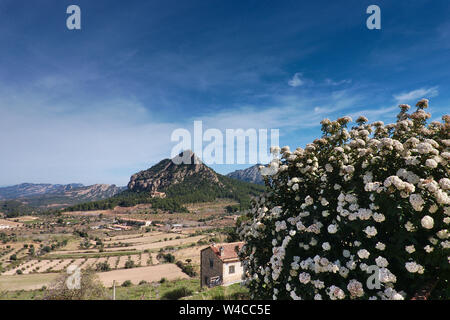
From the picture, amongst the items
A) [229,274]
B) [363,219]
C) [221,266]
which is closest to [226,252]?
[221,266]

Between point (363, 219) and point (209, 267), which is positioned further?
point (209, 267)

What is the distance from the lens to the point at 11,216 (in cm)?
15450

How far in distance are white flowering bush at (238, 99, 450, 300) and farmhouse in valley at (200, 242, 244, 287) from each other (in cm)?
2859

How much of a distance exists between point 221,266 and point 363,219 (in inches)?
1259

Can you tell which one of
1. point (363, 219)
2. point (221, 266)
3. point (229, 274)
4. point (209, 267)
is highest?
point (363, 219)

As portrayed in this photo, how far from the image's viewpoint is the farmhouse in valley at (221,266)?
32.6 metres

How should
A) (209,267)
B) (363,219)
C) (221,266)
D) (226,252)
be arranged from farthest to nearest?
1. (209,267)
2. (226,252)
3. (221,266)
4. (363,219)

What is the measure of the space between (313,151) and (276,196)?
1540mm

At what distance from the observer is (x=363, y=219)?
3797 millimetres

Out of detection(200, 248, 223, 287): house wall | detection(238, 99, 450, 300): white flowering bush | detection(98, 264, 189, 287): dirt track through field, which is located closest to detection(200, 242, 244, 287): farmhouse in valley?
detection(200, 248, 223, 287): house wall

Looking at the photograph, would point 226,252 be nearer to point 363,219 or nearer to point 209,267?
point 209,267

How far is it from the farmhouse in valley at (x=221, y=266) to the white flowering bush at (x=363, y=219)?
28.6 meters
